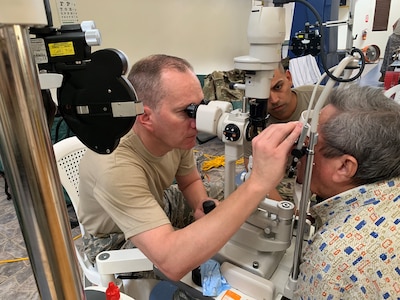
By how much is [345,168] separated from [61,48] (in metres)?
0.75

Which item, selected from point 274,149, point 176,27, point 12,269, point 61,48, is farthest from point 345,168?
point 176,27

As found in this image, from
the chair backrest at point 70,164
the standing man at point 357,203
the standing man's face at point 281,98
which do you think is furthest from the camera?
the standing man's face at point 281,98

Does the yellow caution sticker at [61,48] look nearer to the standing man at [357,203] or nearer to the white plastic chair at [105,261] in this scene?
the white plastic chair at [105,261]

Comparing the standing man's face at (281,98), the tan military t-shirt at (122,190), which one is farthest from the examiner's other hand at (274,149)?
the standing man's face at (281,98)

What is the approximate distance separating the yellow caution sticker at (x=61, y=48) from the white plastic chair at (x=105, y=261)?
0.27 metres

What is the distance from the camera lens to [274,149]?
2.61ft

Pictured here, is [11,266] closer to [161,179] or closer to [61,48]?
[161,179]

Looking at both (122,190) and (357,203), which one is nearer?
(357,203)

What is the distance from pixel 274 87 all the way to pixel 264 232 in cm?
114

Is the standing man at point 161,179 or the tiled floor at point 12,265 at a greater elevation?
the standing man at point 161,179

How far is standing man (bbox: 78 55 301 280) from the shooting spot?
0.83 meters

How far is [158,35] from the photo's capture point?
3957 mm

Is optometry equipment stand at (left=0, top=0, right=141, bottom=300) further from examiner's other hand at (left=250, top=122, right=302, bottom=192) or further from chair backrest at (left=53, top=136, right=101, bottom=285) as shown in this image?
chair backrest at (left=53, top=136, right=101, bottom=285)

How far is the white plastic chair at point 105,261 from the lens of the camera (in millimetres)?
942
